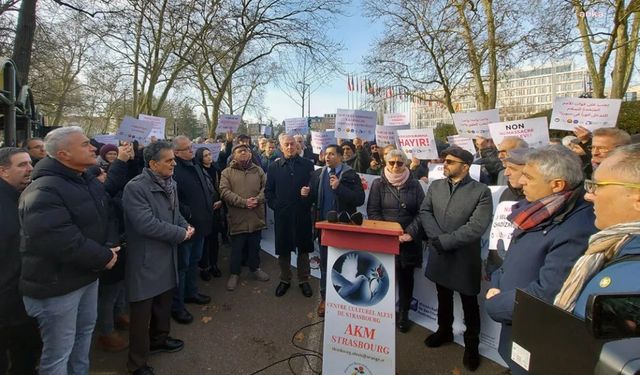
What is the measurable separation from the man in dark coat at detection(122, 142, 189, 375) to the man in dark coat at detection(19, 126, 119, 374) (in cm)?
37

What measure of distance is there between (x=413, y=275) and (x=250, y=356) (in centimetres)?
190

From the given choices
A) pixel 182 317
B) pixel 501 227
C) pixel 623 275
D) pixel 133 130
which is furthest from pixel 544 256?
pixel 133 130

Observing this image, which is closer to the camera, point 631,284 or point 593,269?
point 631,284

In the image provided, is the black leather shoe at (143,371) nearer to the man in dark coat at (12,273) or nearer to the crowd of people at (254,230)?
the crowd of people at (254,230)

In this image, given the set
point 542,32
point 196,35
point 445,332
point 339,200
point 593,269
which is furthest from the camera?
point 196,35

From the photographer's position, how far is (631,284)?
103 cm

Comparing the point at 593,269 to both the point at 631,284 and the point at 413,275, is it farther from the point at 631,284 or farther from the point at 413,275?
the point at 413,275

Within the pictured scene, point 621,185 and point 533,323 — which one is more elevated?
point 621,185

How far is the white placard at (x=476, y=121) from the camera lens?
21.1 ft

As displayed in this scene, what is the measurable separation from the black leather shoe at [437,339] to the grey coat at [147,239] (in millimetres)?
2484

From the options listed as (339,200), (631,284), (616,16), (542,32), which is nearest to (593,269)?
(631,284)

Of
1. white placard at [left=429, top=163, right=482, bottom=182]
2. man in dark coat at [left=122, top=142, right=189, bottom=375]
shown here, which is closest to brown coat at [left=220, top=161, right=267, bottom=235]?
man in dark coat at [left=122, top=142, right=189, bottom=375]

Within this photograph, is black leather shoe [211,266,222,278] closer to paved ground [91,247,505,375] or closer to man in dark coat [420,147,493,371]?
paved ground [91,247,505,375]

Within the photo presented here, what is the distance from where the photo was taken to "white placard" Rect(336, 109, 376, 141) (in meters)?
7.30
